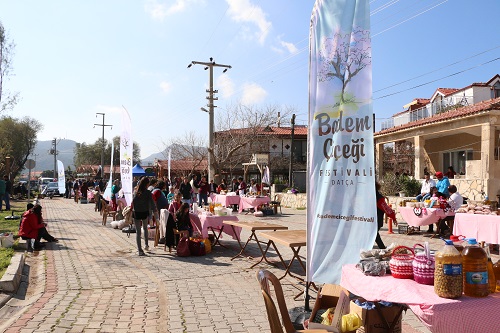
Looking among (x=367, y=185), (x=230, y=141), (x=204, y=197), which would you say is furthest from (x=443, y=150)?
(x=367, y=185)

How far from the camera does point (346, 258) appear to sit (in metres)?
4.25

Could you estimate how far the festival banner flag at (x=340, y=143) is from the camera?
4176 mm

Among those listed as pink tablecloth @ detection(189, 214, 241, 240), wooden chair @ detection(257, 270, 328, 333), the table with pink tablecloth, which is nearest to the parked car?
pink tablecloth @ detection(189, 214, 241, 240)

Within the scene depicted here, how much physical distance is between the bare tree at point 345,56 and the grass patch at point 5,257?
20.4 feet

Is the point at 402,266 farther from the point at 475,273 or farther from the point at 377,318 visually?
the point at 377,318

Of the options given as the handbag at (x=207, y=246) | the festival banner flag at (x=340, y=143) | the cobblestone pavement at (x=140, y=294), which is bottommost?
the cobblestone pavement at (x=140, y=294)

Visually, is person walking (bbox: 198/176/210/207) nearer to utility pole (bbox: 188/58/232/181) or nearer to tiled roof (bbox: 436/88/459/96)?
utility pole (bbox: 188/58/232/181)

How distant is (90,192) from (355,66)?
29.9 metres

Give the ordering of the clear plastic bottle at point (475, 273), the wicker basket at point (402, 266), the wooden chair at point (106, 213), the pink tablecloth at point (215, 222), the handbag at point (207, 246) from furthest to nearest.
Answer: the wooden chair at point (106, 213)
the pink tablecloth at point (215, 222)
the handbag at point (207, 246)
the wicker basket at point (402, 266)
the clear plastic bottle at point (475, 273)

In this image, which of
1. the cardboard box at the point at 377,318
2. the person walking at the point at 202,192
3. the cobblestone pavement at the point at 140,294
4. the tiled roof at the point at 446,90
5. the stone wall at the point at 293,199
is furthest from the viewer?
the tiled roof at the point at 446,90

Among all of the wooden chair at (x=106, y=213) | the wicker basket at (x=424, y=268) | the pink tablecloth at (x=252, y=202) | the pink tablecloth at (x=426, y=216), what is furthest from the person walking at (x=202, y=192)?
the wicker basket at (x=424, y=268)

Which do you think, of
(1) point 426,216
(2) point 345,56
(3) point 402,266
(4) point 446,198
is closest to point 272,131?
(4) point 446,198

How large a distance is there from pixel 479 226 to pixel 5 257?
9.73 meters

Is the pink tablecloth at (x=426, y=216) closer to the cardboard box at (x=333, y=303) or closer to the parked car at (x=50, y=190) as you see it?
the cardboard box at (x=333, y=303)
